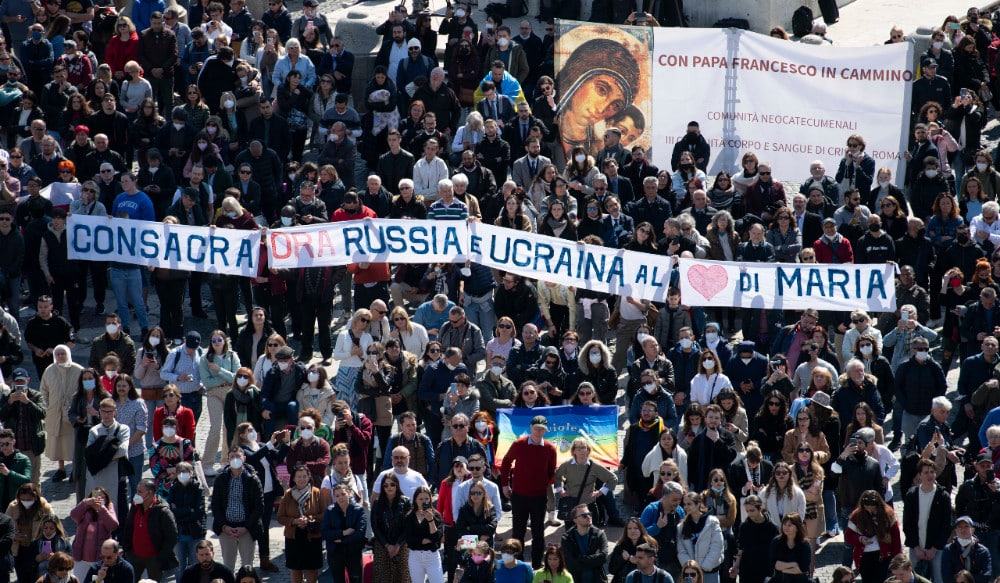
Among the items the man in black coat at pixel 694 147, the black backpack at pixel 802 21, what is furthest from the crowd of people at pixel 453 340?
the black backpack at pixel 802 21

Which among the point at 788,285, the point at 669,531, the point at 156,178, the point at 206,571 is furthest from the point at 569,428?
the point at 156,178

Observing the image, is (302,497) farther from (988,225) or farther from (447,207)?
(988,225)

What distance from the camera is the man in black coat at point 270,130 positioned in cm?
2575

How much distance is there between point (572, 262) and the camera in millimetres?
22172

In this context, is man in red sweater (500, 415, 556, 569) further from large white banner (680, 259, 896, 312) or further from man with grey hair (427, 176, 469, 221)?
man with grey hair (427, 176, 469, 221)

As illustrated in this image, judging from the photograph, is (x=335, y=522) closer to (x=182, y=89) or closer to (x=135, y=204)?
(x=135, y=204)

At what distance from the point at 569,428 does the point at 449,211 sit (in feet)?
14.0

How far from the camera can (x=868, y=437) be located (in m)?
18.5

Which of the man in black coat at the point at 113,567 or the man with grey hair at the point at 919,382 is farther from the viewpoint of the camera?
the man with grey hair at the point at 919,382

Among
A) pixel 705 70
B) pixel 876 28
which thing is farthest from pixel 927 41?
pixel 705 70

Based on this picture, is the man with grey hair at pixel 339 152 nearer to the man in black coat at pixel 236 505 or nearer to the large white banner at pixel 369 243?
the large white banner at pixel 369 243

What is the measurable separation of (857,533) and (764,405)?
1.89 m

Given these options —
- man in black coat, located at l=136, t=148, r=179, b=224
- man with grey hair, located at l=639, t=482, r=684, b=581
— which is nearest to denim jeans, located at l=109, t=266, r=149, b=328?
man in black coat, located at l=136, t=148, r=179, b=224

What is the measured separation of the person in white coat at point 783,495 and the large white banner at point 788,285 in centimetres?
398
